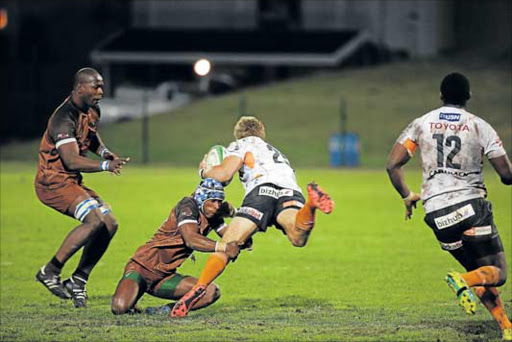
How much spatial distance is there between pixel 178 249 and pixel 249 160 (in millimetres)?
1267

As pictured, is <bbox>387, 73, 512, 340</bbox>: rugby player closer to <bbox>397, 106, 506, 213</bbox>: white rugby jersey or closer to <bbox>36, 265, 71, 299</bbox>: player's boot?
<bbox>397, 106, 506, 213</bbox>: white rugby jersey

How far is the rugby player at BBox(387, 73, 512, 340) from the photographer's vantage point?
33.3ft

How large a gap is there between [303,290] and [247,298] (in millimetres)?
919

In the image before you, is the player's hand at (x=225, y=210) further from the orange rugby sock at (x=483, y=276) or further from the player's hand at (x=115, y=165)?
the orange rugby sock at (x=483, y=276)

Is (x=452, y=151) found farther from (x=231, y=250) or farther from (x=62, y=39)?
(x=62, y=39)

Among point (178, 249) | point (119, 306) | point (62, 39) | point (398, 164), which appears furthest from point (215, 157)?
point (62, 39)

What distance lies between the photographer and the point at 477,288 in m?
10.3

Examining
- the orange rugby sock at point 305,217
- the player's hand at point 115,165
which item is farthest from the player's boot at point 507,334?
the player's hand at point 115,165

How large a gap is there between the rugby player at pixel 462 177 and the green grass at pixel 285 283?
55cm

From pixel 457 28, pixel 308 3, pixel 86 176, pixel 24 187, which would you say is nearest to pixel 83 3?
pixel 308 3

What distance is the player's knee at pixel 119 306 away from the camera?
11.7 m

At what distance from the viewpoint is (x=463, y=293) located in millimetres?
9727

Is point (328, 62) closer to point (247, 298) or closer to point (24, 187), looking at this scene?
point (24, 187)

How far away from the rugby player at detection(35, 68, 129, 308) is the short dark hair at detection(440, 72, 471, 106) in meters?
3.56
